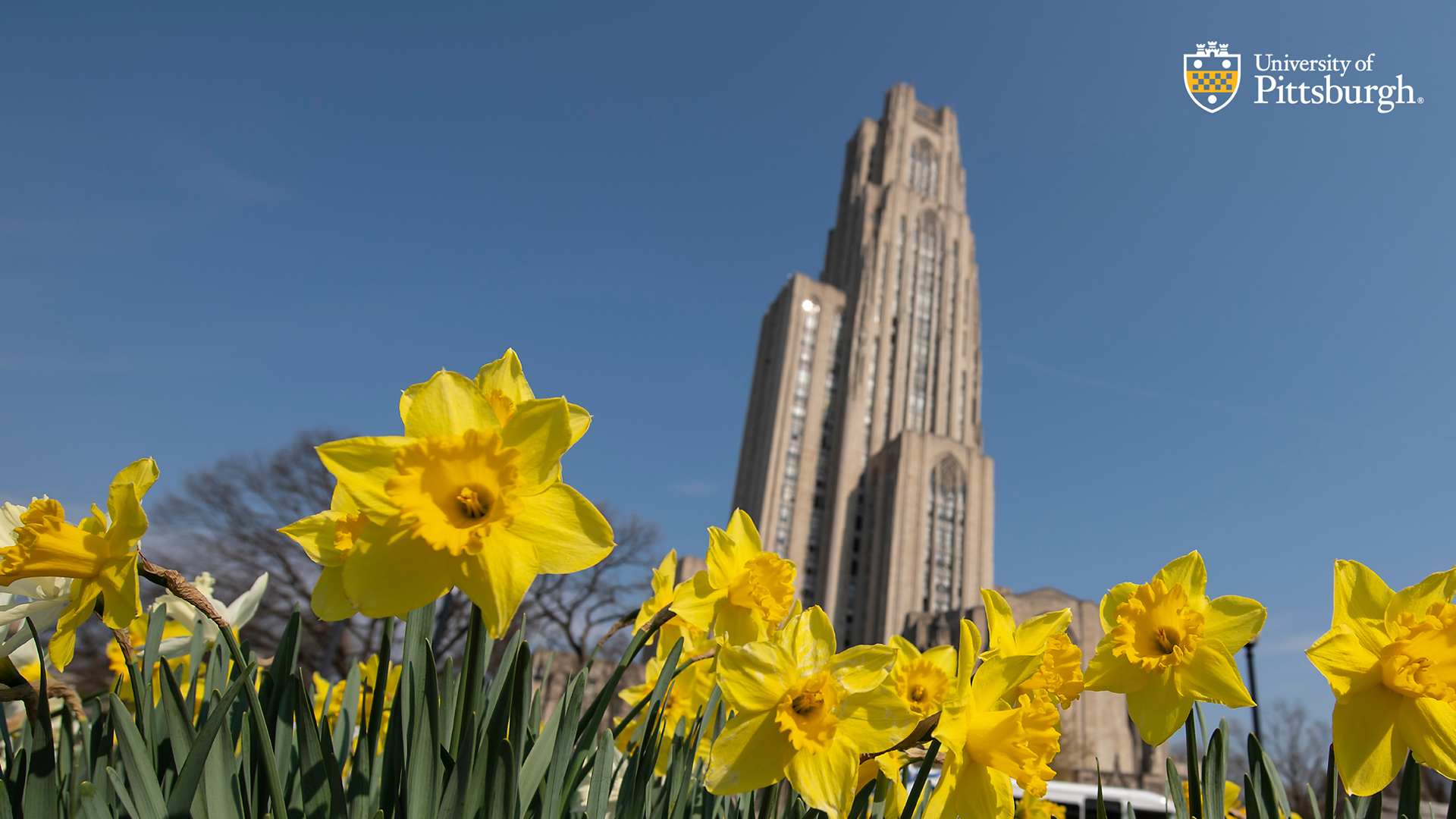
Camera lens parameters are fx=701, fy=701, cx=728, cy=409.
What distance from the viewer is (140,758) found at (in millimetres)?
914

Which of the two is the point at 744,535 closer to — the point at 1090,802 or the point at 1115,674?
the point at 1115,674

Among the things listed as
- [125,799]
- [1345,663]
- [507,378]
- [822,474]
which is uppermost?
[822,474]

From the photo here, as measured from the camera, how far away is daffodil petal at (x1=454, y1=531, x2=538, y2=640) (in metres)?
0.79

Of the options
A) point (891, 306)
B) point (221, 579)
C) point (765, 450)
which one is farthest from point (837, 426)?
point (221, 579)

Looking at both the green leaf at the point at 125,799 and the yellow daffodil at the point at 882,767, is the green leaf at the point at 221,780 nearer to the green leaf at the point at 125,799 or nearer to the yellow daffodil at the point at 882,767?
the green leaf at the point at 125,799

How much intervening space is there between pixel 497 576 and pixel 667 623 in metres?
0.95

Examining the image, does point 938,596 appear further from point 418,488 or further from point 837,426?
point 418,488

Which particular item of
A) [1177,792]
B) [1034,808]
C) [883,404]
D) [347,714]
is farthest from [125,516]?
[883,404]

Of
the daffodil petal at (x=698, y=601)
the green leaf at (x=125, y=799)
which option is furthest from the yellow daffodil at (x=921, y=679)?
the green leaf at (x=125, y=799)

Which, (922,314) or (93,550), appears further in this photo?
(922,314)

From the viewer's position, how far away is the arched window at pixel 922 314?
49.5 metres

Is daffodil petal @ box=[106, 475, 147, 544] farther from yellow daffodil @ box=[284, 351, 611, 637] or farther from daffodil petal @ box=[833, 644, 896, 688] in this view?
daffodil petal @ box=[833, 644, 896, 688]

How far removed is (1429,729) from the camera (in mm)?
985

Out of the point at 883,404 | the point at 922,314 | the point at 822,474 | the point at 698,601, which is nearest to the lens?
the point at 698,601
